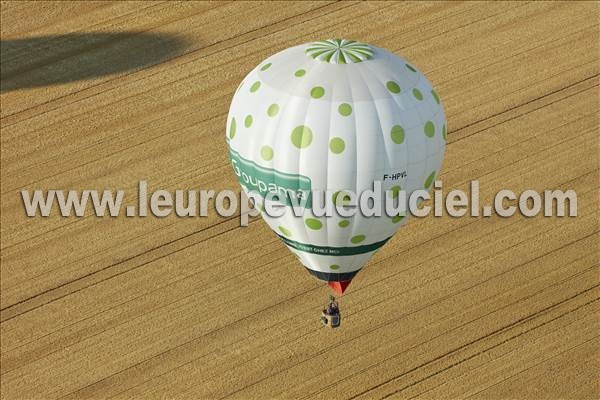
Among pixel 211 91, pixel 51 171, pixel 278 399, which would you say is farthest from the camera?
pixel 211 91

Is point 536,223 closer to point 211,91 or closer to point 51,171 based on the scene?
point 211,91

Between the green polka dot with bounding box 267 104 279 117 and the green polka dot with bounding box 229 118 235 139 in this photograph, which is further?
the green polka dot with bounding box 229 118 235 139

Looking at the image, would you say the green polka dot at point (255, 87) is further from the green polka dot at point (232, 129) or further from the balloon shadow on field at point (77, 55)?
the balloon shadow on field at point (77, 55)

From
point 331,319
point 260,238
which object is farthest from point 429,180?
point 260,238

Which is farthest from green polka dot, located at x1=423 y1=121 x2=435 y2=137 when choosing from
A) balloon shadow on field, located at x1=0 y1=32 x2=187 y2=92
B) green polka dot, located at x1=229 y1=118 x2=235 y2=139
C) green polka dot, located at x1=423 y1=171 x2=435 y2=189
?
balloon shadow on field, located at x1=0 y1=32 x2=187 y2=92

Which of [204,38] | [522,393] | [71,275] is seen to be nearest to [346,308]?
[522,393]

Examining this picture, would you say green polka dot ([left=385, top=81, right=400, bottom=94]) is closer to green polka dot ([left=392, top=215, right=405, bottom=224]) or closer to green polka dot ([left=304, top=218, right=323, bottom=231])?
green polka dot ([left=392, top=215, right=405, bottom=224])
